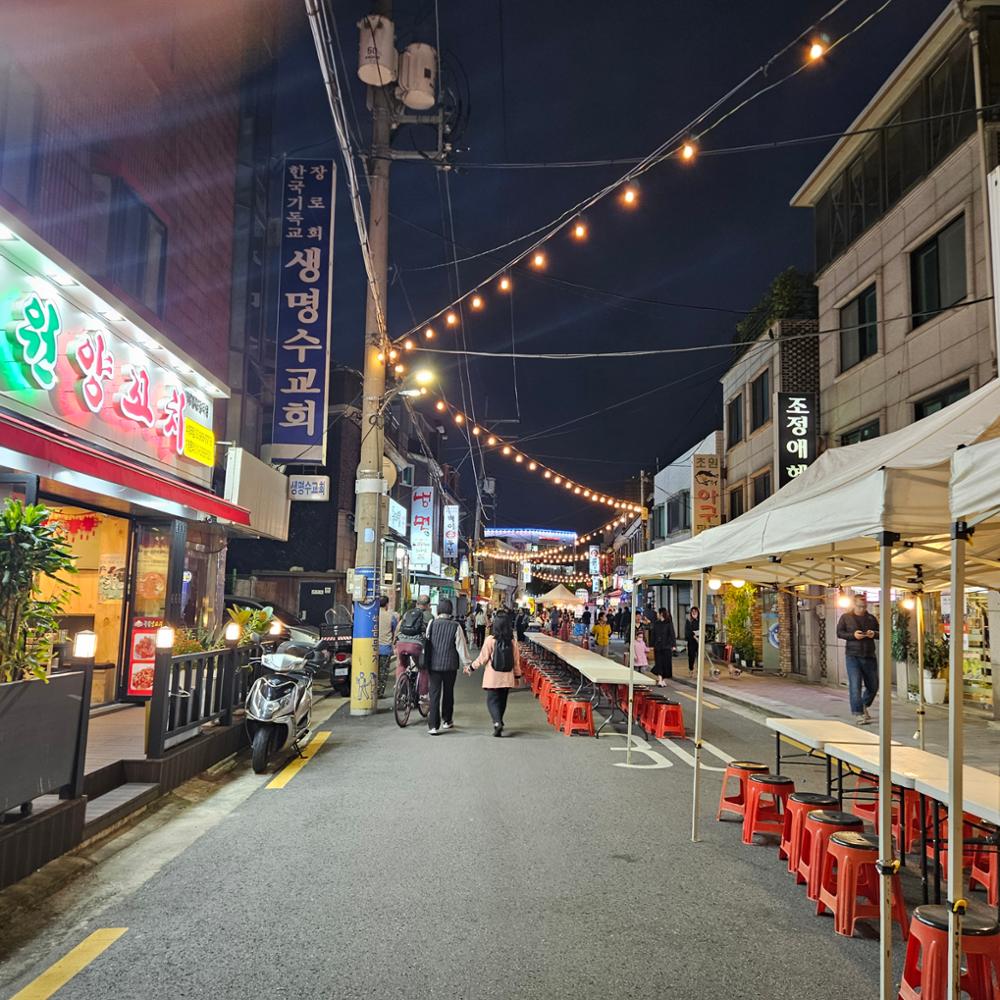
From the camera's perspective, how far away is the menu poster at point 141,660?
11.9 meters

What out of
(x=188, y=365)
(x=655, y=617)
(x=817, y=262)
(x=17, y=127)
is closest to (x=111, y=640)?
(x=188, y=365)

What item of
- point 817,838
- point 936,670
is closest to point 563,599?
point 936,670

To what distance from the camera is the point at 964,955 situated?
3695 mm

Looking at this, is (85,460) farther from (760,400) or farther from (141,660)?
(760,400)

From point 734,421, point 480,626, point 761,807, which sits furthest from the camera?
point 480,626

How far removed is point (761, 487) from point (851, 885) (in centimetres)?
2117

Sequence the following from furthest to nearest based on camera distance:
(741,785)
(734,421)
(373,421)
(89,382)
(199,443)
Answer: (734,421) < (373,421) < (199,443) < (89,382) < (741,785)

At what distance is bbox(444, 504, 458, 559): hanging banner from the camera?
58.2m

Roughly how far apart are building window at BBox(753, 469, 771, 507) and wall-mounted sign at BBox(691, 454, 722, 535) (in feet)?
8.48

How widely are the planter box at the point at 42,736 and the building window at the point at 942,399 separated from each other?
1417 centimetres

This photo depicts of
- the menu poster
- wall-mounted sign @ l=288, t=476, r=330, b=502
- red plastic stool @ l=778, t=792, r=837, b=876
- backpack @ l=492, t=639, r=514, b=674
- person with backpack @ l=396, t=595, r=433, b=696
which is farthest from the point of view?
wall-mounted sign @ l=288, t=476, r=330, b=502

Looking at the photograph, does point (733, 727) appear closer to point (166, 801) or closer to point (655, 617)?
point (655, 617)

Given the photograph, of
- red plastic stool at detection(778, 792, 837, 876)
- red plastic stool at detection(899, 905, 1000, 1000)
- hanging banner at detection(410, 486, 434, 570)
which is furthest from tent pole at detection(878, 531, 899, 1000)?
hanging banner at detection(410, 486, 434, 570)

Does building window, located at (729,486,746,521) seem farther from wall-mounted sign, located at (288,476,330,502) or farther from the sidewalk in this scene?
wall-mounted sign, located at (288,476,330,502)
